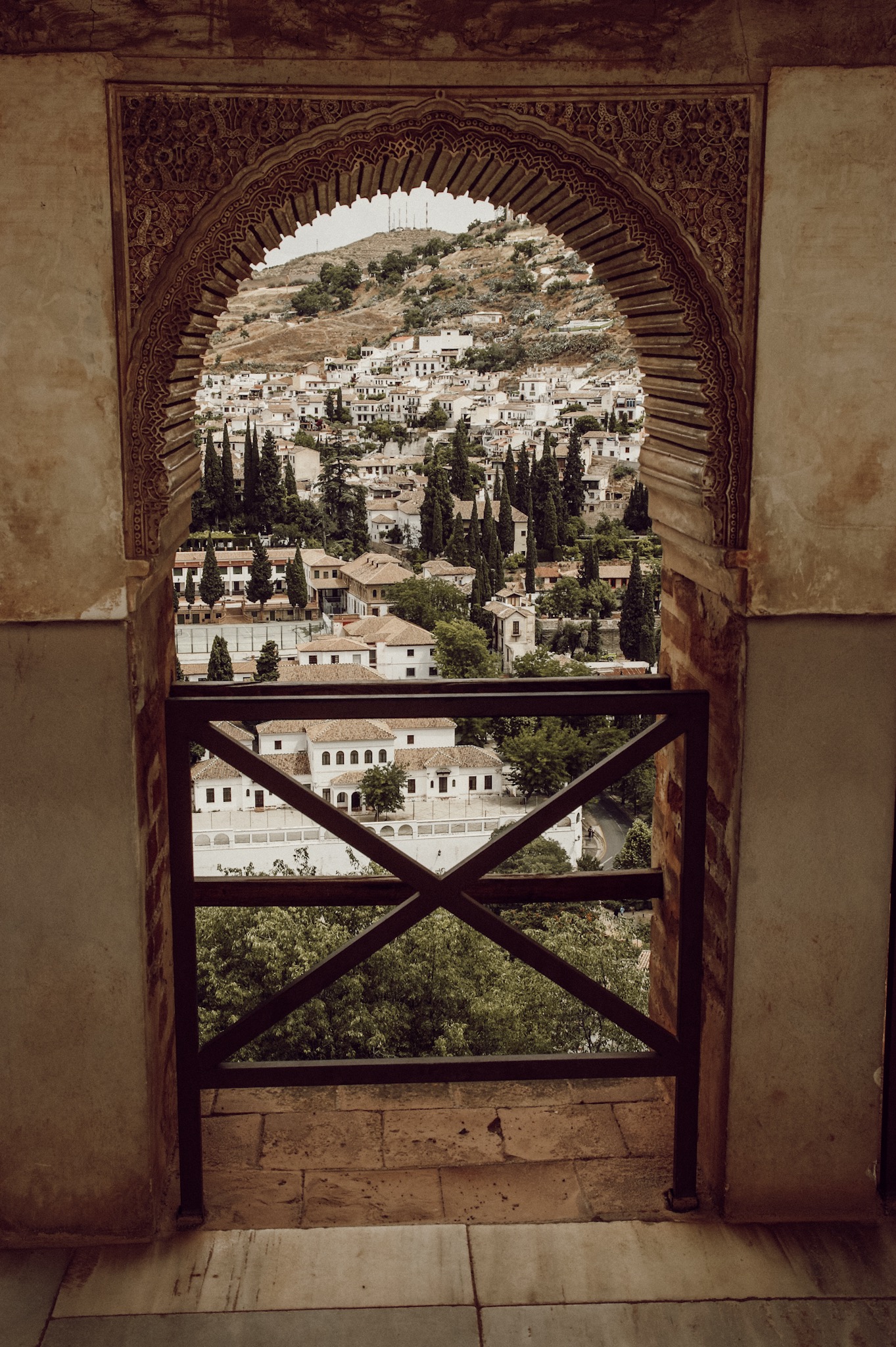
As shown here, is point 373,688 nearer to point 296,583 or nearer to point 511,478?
point 296,583

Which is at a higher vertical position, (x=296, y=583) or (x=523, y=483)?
(x=523, y=483)

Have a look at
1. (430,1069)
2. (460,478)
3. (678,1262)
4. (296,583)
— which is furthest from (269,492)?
(678,1262)

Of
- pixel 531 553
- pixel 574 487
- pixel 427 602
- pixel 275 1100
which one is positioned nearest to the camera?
pixel 275 1100

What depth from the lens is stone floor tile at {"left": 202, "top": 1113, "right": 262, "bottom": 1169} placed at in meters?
3.09

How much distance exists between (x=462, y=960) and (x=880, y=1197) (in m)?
9.56

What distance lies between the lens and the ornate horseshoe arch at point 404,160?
7.93 ft

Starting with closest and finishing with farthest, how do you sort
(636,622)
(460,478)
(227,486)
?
(636,622) → (227,486) → (460,478)

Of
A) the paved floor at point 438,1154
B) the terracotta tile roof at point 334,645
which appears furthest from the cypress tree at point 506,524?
the paved floor at point 438,1154

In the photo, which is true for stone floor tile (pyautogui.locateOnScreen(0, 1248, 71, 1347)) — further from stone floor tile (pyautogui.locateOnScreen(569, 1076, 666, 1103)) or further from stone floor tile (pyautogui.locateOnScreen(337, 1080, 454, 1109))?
stone floor tile (pyautogui.locateOnScreen(569, 1076, 666, 1103))

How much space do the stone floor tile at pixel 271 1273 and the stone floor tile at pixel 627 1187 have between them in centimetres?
36

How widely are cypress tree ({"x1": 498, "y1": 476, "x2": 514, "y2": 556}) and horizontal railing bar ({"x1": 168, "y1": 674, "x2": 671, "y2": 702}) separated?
43.1 m

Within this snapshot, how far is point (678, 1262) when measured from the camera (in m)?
2.71

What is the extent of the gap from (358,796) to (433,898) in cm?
3181

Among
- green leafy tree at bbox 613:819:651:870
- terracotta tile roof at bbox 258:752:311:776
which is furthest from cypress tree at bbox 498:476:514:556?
green leafy tree at bbox 613:819:651:870
